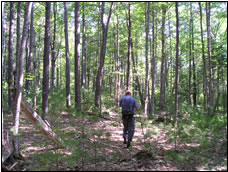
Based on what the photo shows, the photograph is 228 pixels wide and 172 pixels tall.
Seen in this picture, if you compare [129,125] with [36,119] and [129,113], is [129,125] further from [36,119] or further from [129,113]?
[36,119]

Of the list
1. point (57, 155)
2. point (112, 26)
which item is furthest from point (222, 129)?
point (112, 26)

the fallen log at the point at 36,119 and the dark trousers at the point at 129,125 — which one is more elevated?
the fallen log at the point at 36,119

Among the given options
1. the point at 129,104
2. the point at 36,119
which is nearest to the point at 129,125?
the point at 129,104

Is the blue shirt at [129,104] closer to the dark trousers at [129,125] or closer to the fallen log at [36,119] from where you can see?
the dark trousers at [129,125]

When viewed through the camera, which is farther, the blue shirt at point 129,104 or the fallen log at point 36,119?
the blue shirt at point 129,104

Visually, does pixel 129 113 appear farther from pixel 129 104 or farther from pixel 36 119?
pixel 36 119

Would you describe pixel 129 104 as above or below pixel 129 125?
above

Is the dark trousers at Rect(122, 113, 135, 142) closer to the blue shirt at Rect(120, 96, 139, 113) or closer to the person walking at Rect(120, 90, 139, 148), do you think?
the person walking at Rect(120, 90, 139, 148)

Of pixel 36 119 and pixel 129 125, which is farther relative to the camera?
pixel 129 125

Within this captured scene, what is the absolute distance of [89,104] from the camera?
13273 millimetres

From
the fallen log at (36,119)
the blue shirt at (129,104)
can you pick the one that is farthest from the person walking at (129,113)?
the fallen log at (36,119)

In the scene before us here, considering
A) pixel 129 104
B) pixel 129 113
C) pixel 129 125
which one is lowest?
pixel 129 125

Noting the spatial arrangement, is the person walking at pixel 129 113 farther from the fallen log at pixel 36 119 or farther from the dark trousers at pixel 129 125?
the fallen log at pixel 36 119

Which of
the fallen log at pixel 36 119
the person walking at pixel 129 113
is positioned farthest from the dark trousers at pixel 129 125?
the fallen log at pixel 36 119
